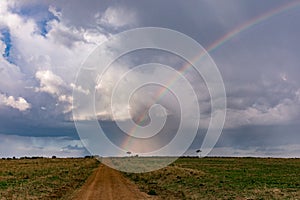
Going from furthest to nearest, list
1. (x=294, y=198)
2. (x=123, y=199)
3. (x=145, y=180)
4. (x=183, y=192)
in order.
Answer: (x=145, y=180) → (x=183, y=192) → (x=294, y=198) → (x=123, y=199)

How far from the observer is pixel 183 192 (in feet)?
87.4

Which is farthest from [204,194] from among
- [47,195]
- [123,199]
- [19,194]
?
[19,194]

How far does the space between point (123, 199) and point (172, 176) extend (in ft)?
57.8

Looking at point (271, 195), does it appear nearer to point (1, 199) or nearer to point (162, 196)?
point (162, 196)

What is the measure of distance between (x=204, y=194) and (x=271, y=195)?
15.5ft

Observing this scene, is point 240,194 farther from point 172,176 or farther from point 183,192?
point 172,176

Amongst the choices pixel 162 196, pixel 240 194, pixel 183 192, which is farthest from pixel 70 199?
pixel 240 194

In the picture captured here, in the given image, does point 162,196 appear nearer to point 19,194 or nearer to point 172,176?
point 19,194

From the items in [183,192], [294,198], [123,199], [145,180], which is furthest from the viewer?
[145,180]

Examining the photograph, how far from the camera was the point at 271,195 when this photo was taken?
25938 millimetres

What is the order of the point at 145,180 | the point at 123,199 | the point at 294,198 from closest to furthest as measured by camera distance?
1. the point at 123,199
2. the point at 294,198
3. the point at 145,180

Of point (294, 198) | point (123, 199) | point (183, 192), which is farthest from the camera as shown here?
point (183, 192)

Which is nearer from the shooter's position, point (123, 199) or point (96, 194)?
point (123, 199)

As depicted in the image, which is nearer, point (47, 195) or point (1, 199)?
point (1, 199)
